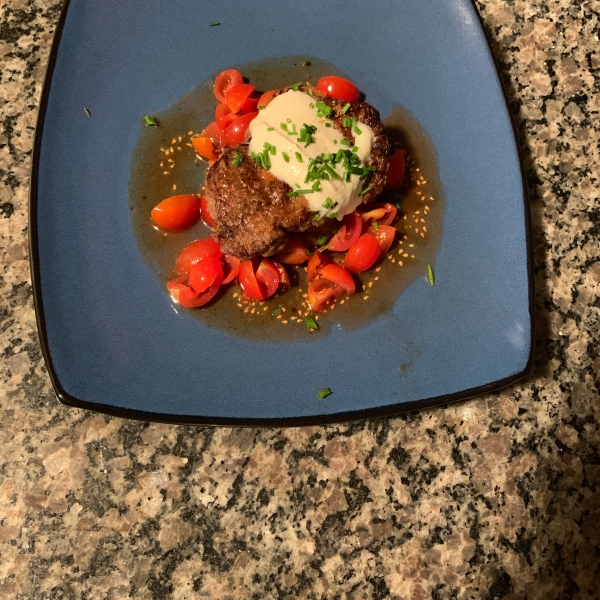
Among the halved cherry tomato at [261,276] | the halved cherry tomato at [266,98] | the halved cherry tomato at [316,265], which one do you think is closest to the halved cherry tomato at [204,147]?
the halved cherry tomato at [266,98]

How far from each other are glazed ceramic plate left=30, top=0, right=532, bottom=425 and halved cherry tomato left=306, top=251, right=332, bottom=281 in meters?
0.26

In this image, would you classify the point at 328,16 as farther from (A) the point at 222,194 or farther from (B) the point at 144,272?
(B) the point at 144,272

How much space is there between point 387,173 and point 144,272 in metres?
1.04

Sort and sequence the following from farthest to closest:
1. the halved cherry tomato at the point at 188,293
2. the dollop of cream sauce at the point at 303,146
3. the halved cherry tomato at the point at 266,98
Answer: the halved cherry tomato at the point at 266,98 → the halved cherry tomato at the point at 188,293 → the dollop of cream sauce at the point at 303,146

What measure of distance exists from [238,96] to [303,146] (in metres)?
0.46

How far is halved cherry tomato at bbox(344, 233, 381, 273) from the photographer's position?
2125 millimetres

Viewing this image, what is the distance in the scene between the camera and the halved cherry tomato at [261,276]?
212 cm

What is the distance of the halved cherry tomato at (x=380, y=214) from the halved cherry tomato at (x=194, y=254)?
621 millimetres

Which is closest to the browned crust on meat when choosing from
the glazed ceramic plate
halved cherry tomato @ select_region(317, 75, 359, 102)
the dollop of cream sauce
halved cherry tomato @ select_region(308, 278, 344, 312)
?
the dollop of cream sauce

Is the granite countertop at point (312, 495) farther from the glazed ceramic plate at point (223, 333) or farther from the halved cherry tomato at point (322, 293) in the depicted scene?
the halved cherry tomato at point (322, 293)

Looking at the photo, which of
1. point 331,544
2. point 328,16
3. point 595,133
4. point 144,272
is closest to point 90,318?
point 144,272

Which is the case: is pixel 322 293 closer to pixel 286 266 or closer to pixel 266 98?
pixel 286 266

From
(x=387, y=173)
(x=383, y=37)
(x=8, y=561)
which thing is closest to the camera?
(x=8, y=561)

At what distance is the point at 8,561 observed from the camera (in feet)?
6.41
